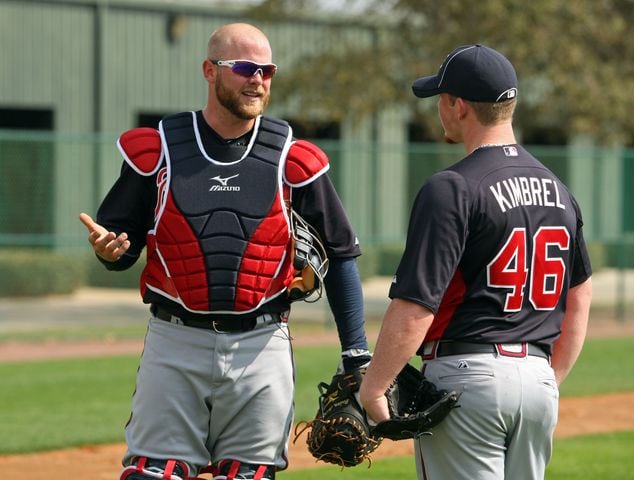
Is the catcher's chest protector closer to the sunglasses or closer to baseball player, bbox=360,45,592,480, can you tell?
the sunglasses

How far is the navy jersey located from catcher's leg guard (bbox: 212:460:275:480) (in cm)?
90

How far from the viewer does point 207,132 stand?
188 inches

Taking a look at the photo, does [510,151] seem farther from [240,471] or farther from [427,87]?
[240,471]

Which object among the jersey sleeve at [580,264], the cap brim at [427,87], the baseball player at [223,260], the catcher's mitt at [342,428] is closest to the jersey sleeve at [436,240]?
the cap brim at [427,87]

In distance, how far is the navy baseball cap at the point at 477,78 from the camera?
4.10 m

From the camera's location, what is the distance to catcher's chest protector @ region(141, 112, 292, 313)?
181 inches

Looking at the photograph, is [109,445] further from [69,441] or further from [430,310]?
[430,310]

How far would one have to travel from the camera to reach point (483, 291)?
403 cm

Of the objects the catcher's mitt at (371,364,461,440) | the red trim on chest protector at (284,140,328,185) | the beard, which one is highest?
the beard

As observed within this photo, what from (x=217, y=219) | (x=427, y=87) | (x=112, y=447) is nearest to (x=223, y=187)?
(x=217, y=219)

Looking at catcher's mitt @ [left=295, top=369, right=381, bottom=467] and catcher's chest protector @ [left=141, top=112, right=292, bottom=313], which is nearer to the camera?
catcher's mitt @ [left=295, top=369, right=381, bottom=467]

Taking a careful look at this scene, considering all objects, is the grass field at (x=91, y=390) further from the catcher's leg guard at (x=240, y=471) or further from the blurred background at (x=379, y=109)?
the catcher's leg guard at (x=240, y=471)

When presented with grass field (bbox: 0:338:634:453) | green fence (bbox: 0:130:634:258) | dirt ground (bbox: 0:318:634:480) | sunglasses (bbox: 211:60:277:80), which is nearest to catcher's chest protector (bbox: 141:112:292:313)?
sunglasses (bbox: 211:60:277:80)

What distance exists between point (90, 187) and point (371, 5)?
557 centimetres
